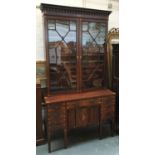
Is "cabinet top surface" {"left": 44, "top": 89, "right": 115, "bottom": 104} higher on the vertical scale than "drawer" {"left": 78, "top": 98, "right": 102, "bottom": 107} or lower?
higher

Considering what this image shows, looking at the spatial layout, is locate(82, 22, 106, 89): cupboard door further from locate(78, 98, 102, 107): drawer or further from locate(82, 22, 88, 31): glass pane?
locate(78, 98, 102, 107): drawer

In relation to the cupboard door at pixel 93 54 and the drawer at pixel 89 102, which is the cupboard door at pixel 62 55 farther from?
the drawer at pixel 89 102

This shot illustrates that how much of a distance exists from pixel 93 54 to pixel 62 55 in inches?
22.9

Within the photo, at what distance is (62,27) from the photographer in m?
3.06

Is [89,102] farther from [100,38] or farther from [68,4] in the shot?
[68,4]

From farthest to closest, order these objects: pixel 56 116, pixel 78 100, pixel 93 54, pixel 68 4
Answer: pixel 68 4 → pixel 93 54 → pixel 78 100 → pixel 56 116

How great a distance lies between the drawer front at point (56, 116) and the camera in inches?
111

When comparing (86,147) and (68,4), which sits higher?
(68,4)

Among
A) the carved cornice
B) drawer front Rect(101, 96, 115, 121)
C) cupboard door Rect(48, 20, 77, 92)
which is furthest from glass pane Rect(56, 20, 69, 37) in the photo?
drawer front Rect(101, 96, 115, 121)

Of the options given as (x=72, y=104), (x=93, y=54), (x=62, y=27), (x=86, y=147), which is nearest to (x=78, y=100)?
(x=72, y=104)

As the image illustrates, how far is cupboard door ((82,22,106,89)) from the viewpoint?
3.28m

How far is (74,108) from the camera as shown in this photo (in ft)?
9.72

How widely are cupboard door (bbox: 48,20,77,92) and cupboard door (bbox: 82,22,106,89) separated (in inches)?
7.3

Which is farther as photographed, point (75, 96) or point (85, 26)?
point (85, 26)
